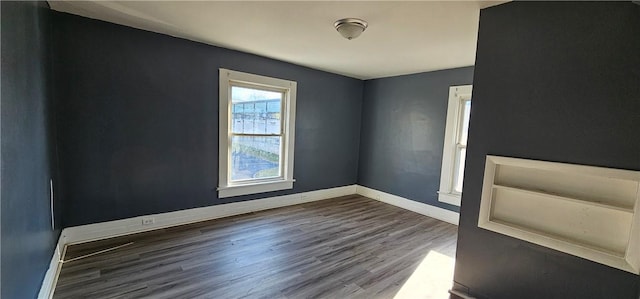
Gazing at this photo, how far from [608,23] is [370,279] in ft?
7.76

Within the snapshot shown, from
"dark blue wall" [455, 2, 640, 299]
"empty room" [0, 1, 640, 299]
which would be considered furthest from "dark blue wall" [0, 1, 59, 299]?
"dark blue wall" [455, 2, 640, 299]

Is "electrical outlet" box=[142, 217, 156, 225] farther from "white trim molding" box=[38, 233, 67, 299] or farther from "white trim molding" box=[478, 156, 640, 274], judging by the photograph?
"white trim molding" box=[478, 156, 640, 274]

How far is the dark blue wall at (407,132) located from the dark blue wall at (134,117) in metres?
1.97

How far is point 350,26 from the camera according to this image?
245cm

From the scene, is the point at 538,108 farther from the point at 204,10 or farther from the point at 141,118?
the point at 141,118

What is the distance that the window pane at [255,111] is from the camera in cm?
387

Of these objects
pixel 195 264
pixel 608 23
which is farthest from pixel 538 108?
pixel 195 264

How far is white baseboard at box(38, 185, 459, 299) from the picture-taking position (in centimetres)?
254

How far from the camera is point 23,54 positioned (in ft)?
5.32

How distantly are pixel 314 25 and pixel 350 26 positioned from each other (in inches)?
14.6

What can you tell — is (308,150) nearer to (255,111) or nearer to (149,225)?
(255,111)

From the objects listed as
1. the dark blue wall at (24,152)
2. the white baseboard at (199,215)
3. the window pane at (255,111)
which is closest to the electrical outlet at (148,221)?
the white baseboard at (199,215)

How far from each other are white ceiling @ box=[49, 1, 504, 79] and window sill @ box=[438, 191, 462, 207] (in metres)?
1.84

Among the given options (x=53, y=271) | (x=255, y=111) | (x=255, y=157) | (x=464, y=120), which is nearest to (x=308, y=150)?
(x=255, y=157)
